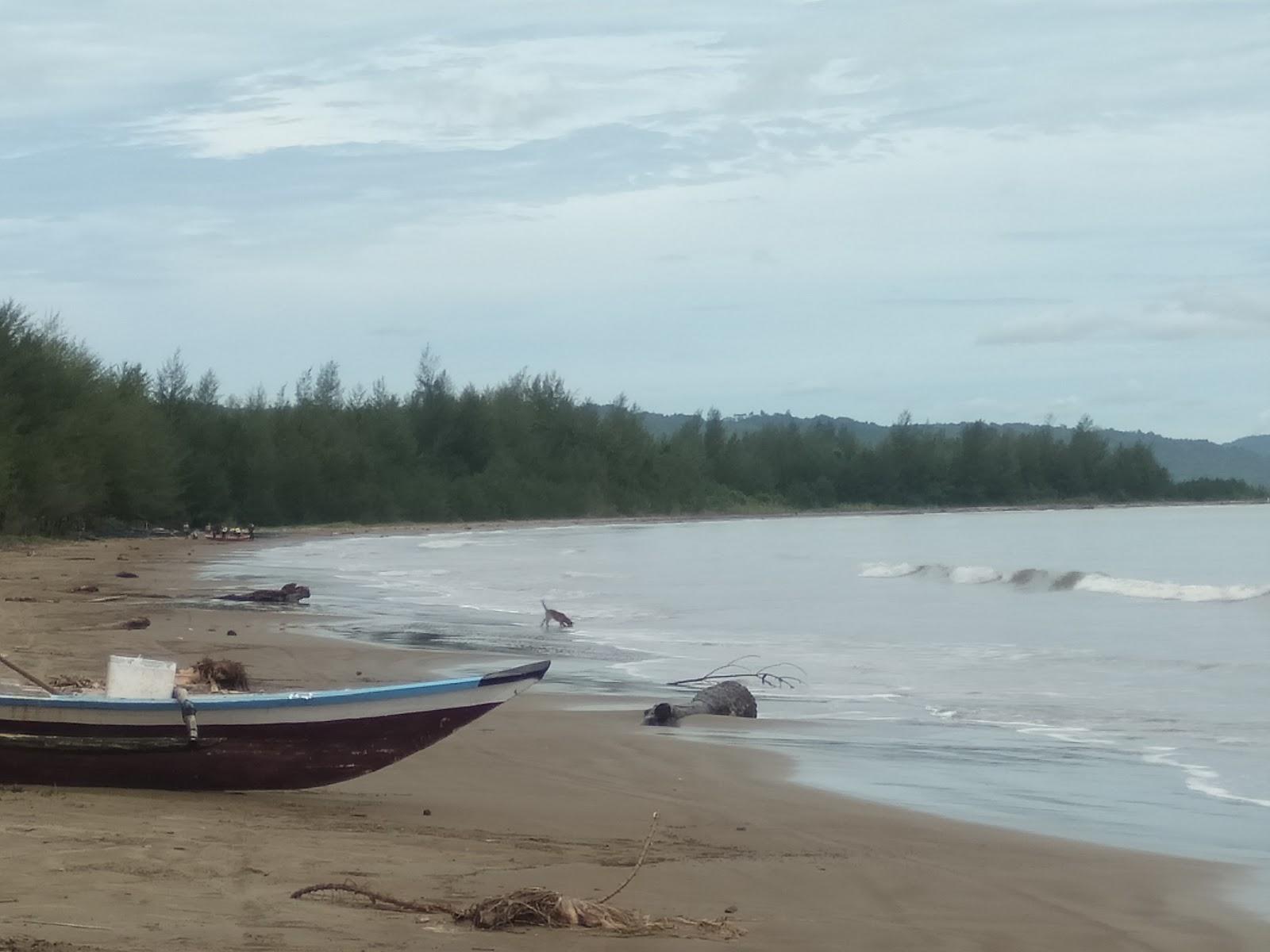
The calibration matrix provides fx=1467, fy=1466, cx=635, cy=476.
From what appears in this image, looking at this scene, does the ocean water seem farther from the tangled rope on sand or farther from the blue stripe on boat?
the tangled rope on sand

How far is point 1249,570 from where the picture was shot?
118ft

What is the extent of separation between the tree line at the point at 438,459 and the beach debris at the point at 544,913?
31.5 m

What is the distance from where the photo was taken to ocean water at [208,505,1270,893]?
8320 mm

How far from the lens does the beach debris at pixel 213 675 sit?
8.16 meters

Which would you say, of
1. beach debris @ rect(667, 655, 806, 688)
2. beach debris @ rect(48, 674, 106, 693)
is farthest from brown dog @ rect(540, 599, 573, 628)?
beach debris @ rect(48, 674, 106, 693)

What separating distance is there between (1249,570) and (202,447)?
40.6 metres

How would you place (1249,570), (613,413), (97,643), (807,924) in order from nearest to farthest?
(807,924)
(97,643)
(1249,570)
(613,413)

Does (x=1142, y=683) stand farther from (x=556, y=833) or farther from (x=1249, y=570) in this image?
(x=1249, y=570)

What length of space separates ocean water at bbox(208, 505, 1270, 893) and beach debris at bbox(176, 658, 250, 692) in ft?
10.9

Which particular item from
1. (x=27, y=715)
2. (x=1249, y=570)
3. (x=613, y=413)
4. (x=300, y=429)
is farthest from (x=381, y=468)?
(x=27, y=715)

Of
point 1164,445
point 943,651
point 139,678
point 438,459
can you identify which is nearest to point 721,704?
point 139,678

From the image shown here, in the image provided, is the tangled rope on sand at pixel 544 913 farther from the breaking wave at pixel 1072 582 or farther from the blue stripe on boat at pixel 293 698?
the breaking wave at pixel 1072 582

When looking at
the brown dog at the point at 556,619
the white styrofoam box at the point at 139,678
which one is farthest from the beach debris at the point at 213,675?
the brown dog at the point at 556,619

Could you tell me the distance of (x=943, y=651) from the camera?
1666 centimetres
